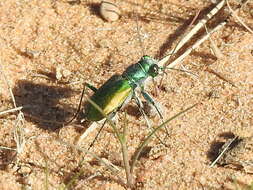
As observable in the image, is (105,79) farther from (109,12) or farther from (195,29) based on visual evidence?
(195,29)

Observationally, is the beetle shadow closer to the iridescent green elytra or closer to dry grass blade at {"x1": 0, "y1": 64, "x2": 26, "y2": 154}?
dry grass blade at {"x1": 0, "y1": 64, "x2": 26, "y2": 154}

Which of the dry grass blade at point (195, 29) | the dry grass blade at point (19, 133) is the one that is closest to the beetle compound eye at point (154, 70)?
the dry grass blade at point (195, 29)

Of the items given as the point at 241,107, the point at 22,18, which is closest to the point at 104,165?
the point at 241,107

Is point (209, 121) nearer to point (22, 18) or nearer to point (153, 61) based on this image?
point (153, 61)

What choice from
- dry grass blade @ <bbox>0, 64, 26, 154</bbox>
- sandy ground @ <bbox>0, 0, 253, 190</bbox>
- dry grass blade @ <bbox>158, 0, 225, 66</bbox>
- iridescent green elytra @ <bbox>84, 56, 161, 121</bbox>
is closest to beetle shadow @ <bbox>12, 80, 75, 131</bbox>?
sandy ground @ <bbox>0, 0, 253, 190</bbox>

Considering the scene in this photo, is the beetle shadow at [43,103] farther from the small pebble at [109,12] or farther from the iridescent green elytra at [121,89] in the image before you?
the small pebble at [109,12]

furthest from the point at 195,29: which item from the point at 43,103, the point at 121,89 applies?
the point at 43,103
